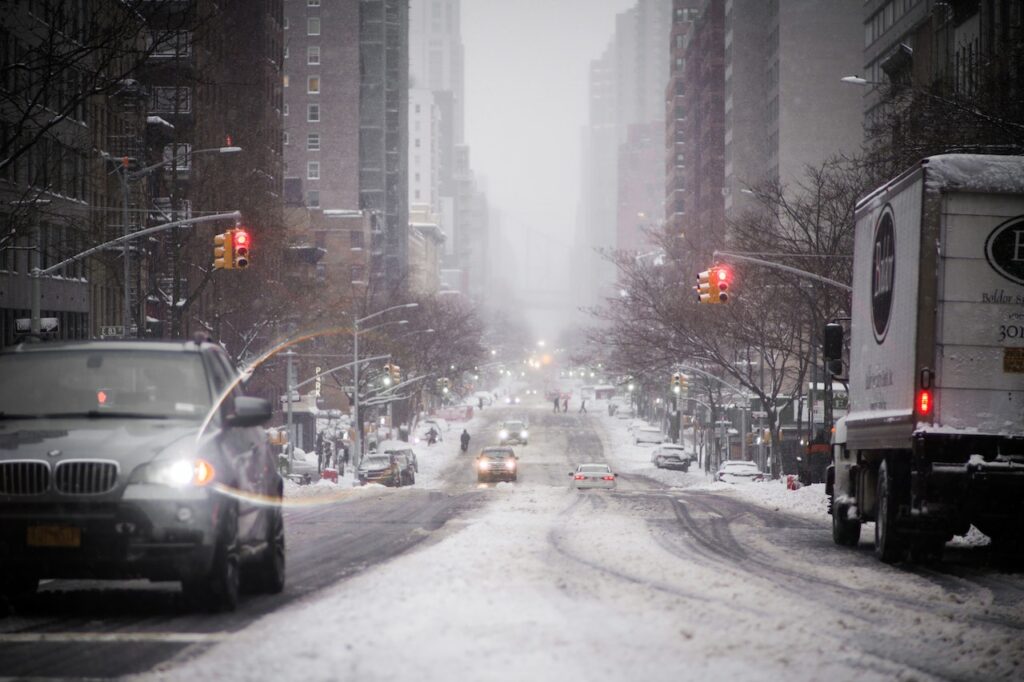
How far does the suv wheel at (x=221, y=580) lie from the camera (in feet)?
36.4

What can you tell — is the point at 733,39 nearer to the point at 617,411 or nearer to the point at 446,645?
the point at 617,411

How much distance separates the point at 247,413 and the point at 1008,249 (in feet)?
25.3

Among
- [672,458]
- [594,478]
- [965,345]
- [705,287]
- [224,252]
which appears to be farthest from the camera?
[672,458]

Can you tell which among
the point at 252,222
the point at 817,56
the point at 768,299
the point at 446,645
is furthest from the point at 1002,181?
the point at 817,56

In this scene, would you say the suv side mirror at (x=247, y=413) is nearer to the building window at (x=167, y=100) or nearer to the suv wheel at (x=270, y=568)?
the suv wheel at (x=270, y=568)

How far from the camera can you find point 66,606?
1176 cm

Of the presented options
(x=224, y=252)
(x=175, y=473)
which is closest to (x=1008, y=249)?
(x=175, y=473)

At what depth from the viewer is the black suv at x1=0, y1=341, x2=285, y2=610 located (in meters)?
10.8

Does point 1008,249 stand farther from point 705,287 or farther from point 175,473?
point 705,287

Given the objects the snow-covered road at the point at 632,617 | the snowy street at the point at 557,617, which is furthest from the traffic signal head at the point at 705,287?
the snowy street at the point at 557,617

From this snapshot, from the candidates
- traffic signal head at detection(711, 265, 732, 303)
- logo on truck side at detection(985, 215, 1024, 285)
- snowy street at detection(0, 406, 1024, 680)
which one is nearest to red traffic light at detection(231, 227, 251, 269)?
traffic signal head at detection(711, 265, 732, 303)

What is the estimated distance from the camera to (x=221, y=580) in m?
11.2

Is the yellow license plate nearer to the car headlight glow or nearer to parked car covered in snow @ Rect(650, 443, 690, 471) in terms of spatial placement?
the car headlight glow

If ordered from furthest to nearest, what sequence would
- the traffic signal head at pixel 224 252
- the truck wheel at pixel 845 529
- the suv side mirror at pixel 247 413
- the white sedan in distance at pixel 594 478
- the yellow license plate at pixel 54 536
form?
the white sedan in distance at pixel 594 478 < the traffic signal head at pixel 224 252 < the truck wheel at pixel 845 529 < the suv side mirror at pixel 247 413 < the yellow license plate at pixel 54 536
